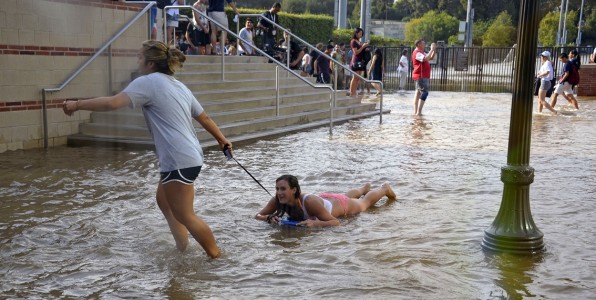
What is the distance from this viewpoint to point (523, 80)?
5324 mm

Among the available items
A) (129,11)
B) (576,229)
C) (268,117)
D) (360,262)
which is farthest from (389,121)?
(360,262)

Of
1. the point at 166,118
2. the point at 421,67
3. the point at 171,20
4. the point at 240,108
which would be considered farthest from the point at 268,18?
the point at 166,118

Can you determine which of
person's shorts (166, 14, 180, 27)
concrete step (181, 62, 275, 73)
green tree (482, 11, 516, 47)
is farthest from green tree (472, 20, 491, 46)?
person's shorts (166, 14, 180, 27)

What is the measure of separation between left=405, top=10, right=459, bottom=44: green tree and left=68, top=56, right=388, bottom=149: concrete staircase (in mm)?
53773

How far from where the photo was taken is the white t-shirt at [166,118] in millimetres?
4879

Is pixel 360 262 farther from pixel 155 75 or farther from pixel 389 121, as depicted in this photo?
pixel 389 121

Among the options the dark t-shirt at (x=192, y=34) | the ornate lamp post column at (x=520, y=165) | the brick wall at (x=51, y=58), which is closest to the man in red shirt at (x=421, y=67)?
the dark t-shirt at (x=192, y=34)

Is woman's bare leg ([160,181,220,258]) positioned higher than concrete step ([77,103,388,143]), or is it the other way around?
woman's bare leg ([160,181,220,258])

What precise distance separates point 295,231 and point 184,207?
1553 mm

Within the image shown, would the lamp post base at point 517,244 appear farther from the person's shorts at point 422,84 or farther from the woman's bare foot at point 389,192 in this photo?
the person's shorts at point 422,84

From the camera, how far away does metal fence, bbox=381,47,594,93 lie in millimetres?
31141

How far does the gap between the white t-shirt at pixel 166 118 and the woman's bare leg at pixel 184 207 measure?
5.9 inches

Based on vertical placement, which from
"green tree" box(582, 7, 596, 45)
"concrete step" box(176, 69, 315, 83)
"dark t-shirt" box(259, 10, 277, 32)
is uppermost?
"green tree" box(582, 7, 596, 45)

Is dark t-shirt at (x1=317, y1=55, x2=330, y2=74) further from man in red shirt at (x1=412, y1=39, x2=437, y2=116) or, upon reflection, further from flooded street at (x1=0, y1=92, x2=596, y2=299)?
flooded street at (x1=0, y1=92, x2=596, y2=299)
